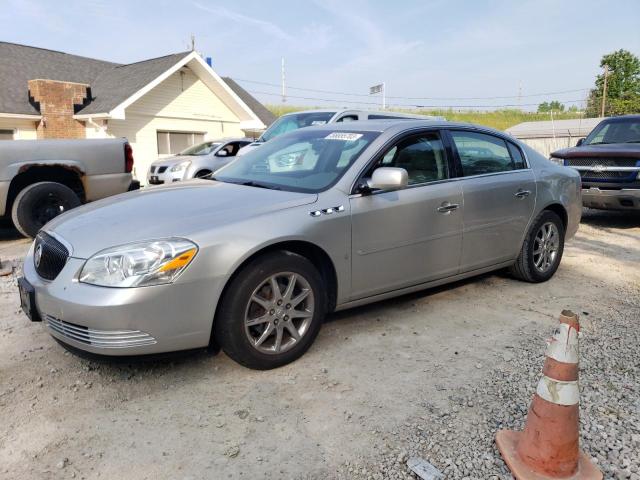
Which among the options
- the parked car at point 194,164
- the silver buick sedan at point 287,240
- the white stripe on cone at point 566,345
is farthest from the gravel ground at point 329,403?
the parked car at point 194,164

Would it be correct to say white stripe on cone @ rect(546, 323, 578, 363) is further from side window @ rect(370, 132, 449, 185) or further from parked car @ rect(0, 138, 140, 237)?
parked car @ rect(0, 138, 140, 237)

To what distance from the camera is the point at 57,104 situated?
15.9 meters

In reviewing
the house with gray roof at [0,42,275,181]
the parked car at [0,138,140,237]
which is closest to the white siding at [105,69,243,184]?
the house with gray roof at [0,42,275,181]

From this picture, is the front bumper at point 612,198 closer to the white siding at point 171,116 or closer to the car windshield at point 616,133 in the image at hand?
the car windshield at point 616,133

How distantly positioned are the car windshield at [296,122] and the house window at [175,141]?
911 cm

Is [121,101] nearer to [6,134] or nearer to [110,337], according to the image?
[6,134]

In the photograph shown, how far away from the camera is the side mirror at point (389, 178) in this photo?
352 centimetres

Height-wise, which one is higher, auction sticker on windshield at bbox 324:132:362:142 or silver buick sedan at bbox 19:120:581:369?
auction sticker on windshield at bbox 324:132:362:142

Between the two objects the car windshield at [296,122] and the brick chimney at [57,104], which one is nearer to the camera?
the car windshield at [296,122]

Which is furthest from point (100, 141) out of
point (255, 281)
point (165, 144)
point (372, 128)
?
point (165, 144)

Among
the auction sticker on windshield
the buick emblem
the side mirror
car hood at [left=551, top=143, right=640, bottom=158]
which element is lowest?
the buick emblem

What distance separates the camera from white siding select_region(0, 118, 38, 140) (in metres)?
15.0

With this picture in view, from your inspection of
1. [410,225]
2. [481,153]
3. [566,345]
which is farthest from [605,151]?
[566,345]

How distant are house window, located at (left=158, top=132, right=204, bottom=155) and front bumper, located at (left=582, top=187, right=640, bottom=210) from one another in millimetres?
13708
